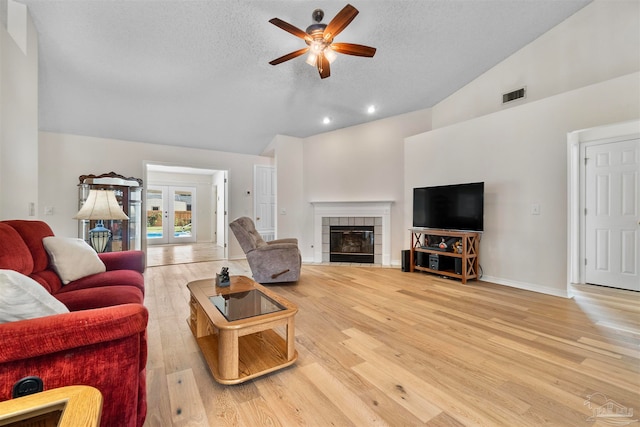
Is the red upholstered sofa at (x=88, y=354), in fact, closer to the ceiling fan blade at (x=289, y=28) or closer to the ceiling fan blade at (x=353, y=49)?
the ceiling fan blade at (x=289, y=28)

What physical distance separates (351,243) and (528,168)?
10.2 feet

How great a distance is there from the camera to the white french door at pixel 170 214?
8.42m

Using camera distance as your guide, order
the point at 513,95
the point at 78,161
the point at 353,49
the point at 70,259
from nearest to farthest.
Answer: the point at 70,259 < the point at 353,49 < the point at 513,95 < the point at 78,161

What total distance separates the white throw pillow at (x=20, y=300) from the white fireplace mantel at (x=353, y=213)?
15.0ft

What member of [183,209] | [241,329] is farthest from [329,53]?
[183,209]

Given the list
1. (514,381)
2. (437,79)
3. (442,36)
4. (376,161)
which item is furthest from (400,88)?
(514,381)

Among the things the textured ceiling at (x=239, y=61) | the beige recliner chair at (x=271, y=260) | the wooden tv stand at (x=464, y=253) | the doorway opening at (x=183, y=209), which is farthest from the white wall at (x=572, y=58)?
the doorway opening at (x=183, y=209)

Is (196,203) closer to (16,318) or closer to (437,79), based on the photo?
(437,79)

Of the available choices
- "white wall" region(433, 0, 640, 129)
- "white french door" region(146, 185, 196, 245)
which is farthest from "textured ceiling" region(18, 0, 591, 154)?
"white french door" region(146, 185, 196, 245)

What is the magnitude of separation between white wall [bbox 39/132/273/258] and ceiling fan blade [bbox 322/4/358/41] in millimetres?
4116

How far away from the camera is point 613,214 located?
11.6 ft

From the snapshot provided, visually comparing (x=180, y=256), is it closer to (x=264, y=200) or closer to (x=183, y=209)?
(x=264, y=200)

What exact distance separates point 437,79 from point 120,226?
5.82 m

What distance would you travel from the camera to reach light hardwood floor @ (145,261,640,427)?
4.61 ft
